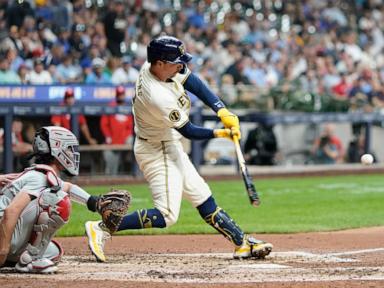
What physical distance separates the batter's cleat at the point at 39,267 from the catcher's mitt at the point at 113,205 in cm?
58

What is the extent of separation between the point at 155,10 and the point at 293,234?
11395 mm

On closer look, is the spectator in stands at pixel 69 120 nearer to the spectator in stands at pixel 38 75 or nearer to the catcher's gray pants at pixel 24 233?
the spectator in stands at pixel 38 75

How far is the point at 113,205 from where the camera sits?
263 inches

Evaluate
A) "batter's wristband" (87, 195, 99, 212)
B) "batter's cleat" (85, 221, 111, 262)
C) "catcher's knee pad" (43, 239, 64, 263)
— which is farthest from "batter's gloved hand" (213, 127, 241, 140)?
"catcher's knee pad" (43, 239, 64, 263)

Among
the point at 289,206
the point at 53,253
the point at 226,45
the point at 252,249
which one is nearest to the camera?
the point at 53,253

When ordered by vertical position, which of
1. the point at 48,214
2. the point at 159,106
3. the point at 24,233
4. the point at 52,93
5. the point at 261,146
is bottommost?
the point at 261,146

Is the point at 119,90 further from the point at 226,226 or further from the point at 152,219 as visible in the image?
the point at 152,219

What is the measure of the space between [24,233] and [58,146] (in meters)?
0.62

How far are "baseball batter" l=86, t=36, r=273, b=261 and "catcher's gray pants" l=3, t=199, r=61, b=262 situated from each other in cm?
69

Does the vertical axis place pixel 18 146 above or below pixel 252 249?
below

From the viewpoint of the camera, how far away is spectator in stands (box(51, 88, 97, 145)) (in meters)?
14.4

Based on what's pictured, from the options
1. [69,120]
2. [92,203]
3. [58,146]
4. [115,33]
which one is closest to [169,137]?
[92,203]

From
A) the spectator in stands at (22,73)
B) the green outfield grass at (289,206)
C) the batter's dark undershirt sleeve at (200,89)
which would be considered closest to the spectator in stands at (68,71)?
the spectator in stands at (22,73)

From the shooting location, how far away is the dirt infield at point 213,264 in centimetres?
590
